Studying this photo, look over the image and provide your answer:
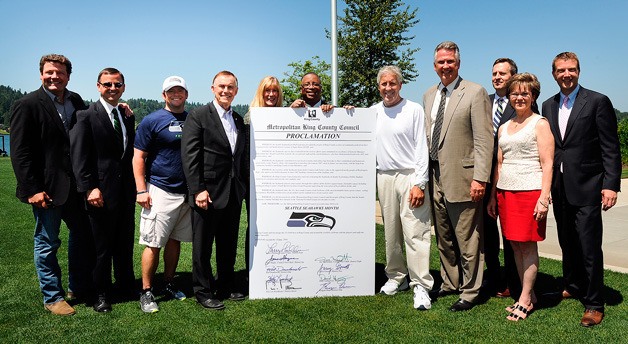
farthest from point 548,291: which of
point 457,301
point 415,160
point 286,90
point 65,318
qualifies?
point 286,90

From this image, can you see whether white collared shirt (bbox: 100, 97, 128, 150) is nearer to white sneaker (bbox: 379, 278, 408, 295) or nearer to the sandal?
white sneaker (bbox: 379, 278, 408, 295)

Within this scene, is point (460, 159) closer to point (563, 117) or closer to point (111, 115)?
point (563, 117)

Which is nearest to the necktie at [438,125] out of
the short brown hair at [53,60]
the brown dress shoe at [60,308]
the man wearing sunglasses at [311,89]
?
the man wearing sunglasses at [311,89]

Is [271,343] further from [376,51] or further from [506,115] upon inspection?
[376,51]

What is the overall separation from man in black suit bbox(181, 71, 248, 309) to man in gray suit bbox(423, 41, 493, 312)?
6.23 ft

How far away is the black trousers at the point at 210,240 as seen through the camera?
4531 millimetres

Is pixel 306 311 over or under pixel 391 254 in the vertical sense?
under

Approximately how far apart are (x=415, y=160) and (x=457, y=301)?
4.65ft

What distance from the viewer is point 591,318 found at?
163 inches

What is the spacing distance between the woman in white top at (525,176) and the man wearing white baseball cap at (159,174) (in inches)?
117

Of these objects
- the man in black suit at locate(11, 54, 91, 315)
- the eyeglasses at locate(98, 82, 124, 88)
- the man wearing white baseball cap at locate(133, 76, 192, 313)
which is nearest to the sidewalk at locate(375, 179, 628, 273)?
the man wearing white baseball cap at locate(133, 76, 192, 313)

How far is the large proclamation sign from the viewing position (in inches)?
183

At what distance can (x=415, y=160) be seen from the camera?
4570mm

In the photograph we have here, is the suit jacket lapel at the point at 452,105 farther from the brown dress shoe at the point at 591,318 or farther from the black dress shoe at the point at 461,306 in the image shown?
the brown dress shoe at the point at 591,318
